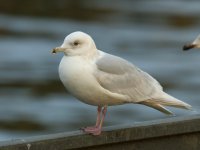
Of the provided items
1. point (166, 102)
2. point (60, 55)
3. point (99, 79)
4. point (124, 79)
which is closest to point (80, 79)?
point (99, 79)

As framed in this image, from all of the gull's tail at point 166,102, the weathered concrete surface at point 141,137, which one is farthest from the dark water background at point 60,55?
the weathered concrete surface at point 141,137

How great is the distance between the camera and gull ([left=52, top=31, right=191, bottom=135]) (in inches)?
197

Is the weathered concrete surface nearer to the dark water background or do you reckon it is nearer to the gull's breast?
the gull's breast

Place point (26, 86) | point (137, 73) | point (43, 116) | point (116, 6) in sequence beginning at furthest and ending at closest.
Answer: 1. point (116, 6)
2. point (26, 86)
3. point (43, 116)
4. point (137, 73)

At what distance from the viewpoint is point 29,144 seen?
478cm

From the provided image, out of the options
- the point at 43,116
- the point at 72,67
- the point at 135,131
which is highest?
the point at 72,67

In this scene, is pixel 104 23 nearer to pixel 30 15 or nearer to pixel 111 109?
pixel 30 15

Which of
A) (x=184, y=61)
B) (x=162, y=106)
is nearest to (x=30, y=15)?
(x=184, y=61)

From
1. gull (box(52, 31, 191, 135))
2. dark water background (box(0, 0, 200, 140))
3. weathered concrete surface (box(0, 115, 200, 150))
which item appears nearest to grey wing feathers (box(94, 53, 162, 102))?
gull (box(52, 31, 191, 135))

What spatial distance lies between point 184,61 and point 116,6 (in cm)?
501

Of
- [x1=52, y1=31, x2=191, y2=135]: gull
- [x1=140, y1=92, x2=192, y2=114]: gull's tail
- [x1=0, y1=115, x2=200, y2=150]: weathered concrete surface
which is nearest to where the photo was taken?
[x1=0, y1=115, x2=200, y2=150]: weathered concrete surface

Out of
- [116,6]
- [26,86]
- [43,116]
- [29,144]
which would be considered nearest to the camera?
[29,144]

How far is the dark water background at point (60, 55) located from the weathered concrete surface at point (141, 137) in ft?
14.0

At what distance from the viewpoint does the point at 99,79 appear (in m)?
5.12
